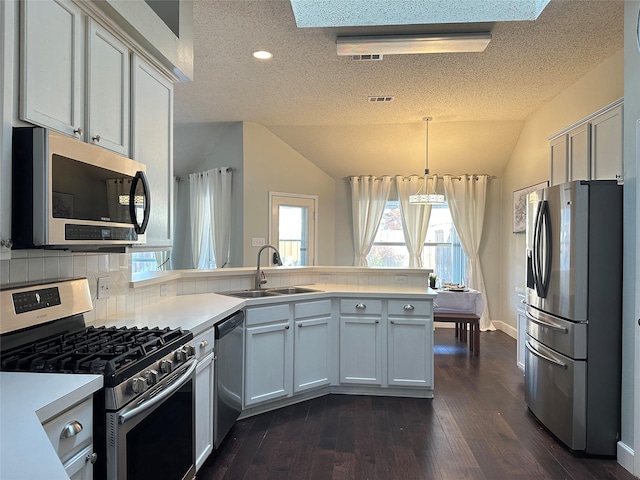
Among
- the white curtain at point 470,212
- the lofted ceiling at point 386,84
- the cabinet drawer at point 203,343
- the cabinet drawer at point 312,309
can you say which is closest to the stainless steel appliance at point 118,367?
the cabinet drawer at point 203,343

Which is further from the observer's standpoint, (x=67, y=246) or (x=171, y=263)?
(x=171, y=263)

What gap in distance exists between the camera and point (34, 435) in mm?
946

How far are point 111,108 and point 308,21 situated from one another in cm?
170

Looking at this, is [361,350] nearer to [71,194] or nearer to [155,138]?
[155,138]

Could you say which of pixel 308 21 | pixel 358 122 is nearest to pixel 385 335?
pixel 308 21

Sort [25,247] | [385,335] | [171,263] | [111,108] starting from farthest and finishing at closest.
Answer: [171,263], [385,335], [111,108], [25,247]

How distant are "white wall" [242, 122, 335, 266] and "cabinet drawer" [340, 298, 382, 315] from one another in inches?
94.2

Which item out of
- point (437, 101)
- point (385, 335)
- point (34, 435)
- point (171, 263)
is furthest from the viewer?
point (171, 263)

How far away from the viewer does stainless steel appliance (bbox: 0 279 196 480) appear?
53.2 inches

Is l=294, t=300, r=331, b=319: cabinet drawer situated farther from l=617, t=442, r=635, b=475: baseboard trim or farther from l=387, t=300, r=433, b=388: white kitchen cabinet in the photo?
Answer: l=617, t=442, r=635, b=475: baseboard trim

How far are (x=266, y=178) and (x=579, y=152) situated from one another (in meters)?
3.78

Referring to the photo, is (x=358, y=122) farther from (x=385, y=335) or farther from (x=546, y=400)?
A: (x=546, y=400)

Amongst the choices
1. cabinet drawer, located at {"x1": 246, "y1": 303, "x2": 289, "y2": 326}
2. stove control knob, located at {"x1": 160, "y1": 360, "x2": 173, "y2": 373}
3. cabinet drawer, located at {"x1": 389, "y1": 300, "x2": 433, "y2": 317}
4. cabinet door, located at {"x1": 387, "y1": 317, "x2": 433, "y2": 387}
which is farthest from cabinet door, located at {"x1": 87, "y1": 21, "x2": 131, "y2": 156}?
cabinet door, located at {"x1": 387, "y1": 317, "x2": 433, "y2": 387}

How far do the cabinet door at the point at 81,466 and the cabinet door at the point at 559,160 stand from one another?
3924 millimetres
